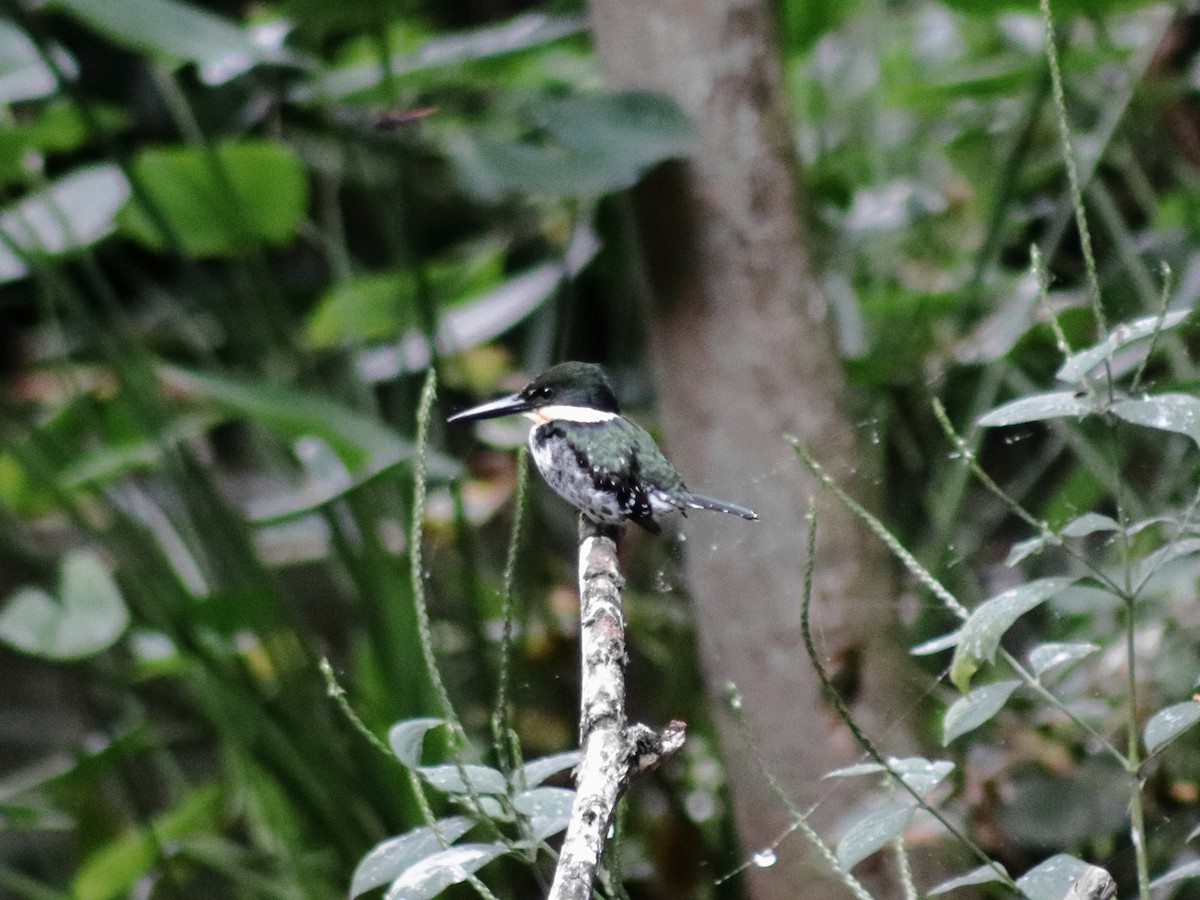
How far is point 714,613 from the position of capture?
123cm

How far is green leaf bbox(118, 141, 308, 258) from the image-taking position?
145 cm

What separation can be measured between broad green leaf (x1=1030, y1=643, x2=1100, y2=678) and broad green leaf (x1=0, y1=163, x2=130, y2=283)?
1083mm

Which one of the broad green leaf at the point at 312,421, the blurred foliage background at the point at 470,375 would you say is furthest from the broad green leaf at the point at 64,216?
the broad green leaf at the point at 312,421

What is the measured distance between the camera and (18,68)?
4.76 feet

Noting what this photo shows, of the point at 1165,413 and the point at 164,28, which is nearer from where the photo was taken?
the point at 1165,413

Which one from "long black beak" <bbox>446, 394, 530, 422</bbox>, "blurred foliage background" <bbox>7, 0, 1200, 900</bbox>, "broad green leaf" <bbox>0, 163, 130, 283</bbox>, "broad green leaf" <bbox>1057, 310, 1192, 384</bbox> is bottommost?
"blurred foliage background" <bbox>7, 0, 1200, 900</bbox>

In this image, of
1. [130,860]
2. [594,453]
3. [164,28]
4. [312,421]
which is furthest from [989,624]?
[130,860]

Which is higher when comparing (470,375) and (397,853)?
(397,853)

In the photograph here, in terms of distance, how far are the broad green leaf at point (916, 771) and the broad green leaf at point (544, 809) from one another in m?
0.10

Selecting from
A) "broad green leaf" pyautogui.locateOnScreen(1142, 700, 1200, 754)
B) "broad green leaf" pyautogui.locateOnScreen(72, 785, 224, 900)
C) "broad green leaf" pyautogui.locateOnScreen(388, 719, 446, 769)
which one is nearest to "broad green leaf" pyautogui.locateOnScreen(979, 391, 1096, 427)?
"broad green leaf" pyautogui.locateOnScreen(1142, 700, 1200, 754)

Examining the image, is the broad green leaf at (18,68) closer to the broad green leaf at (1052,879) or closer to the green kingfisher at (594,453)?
the green kingfisher at (594,453)

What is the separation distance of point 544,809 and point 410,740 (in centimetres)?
7

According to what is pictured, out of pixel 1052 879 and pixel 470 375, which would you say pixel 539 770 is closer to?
pixel 1052 879

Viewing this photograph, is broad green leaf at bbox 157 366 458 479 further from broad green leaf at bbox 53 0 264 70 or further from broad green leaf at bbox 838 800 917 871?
broad green leaf at bbox 838 800 917 871
